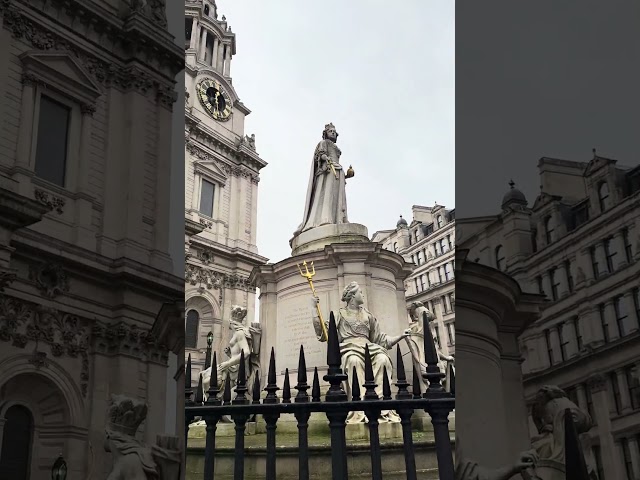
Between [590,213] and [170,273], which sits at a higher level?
[170,273]

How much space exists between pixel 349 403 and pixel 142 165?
1976 mm

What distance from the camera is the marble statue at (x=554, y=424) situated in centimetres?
133

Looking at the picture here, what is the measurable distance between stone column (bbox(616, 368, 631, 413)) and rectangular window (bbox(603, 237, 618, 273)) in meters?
0.23

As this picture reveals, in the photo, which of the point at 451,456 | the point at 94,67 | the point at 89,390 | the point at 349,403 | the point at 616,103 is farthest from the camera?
the point at 94,67

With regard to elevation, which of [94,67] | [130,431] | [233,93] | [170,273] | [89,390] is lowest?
[130,431]

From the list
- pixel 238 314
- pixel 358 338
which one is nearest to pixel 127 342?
pixel 358 338

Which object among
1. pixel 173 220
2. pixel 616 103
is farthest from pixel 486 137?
pixel 173 220

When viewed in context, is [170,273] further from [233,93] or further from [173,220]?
[233,93]

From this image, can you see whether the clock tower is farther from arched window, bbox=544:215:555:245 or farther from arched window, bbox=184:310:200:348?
arched window, bbox=544:215:555:245

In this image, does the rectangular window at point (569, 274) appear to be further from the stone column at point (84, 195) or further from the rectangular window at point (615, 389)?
the stone column at point (84, 195)

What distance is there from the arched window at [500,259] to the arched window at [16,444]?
2.65 meters

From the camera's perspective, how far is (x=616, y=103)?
5.12 feet

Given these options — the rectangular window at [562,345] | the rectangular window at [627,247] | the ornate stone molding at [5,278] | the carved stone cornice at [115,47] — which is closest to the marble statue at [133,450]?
the rectangular window at [562,345]

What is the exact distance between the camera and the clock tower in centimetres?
726
